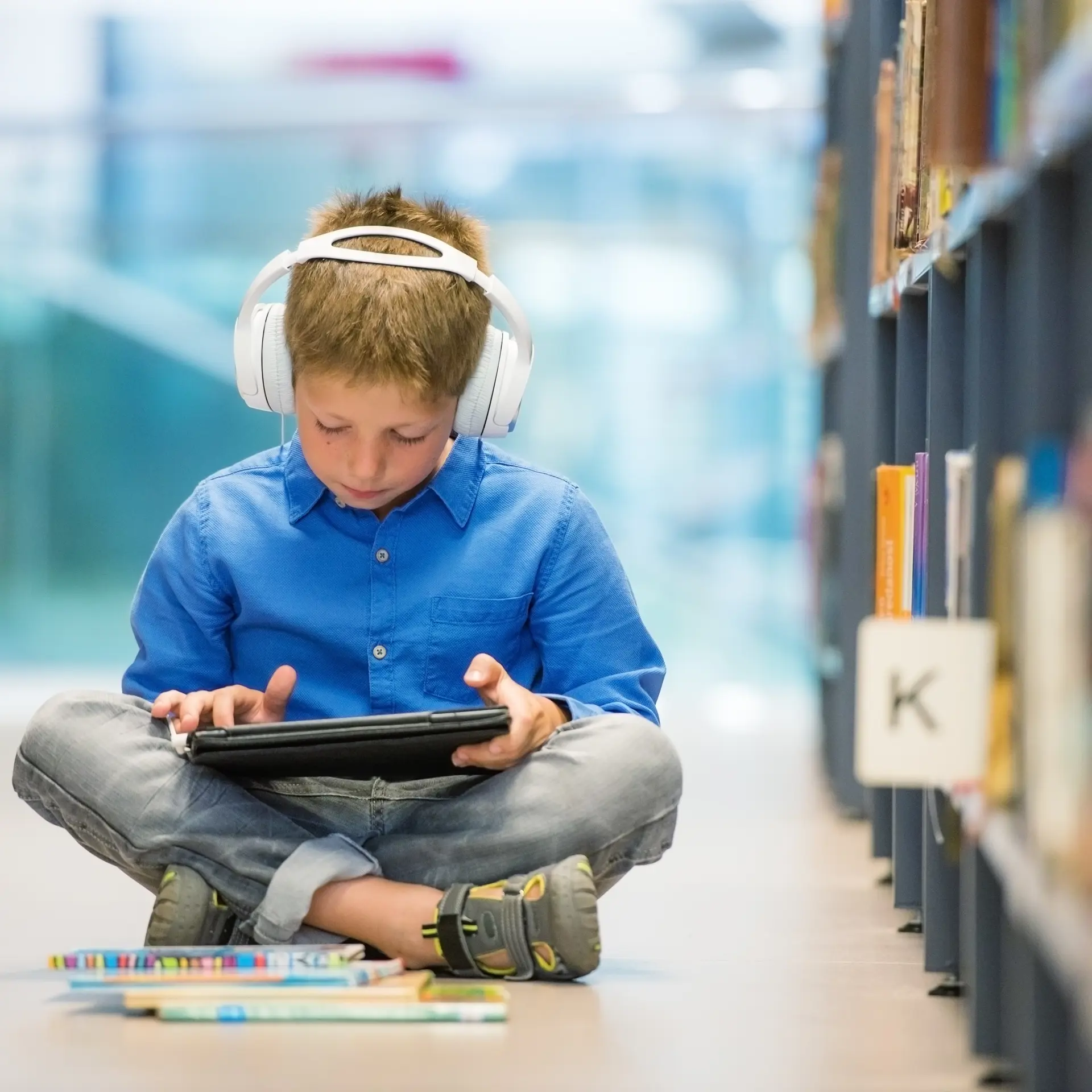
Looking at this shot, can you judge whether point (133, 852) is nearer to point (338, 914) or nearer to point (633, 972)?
point (338, 914)

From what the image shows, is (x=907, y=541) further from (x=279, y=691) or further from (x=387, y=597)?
(x=279, y=691)

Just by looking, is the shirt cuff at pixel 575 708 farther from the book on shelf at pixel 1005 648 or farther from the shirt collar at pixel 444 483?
the book on shelf at pixel 1005 648

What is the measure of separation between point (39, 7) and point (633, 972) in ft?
17.5

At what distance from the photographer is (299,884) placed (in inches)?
61.4

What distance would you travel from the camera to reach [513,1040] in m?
1.34

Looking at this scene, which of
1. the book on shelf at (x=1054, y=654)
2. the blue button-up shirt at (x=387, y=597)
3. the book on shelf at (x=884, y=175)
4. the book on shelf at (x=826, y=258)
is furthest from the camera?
the book on shelf at (x=826, y=258)

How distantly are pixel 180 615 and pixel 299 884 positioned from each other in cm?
35

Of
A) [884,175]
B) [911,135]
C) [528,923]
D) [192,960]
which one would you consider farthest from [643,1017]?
[884,175]

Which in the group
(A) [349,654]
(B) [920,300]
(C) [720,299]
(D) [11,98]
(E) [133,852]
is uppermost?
(D) [11,98]

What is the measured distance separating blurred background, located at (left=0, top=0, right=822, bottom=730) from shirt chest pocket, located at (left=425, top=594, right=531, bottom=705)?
163 inches

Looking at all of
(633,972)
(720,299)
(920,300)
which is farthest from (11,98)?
(633,972)

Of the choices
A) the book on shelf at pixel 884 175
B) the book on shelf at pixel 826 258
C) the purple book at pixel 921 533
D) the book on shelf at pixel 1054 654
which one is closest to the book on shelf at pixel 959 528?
the purple book at pixel 921 533

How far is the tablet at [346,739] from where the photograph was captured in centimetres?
149

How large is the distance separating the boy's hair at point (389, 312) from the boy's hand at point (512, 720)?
0.26m
